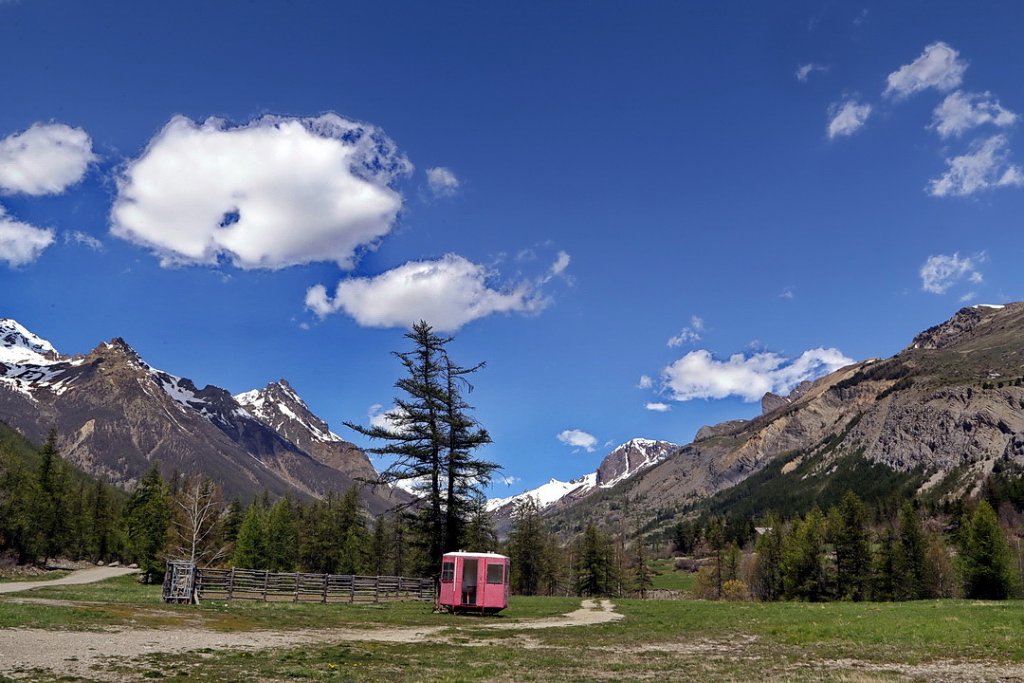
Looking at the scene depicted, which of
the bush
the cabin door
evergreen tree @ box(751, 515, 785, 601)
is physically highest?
the cabin door

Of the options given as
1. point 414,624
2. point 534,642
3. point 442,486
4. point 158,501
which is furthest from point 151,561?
point 534,642

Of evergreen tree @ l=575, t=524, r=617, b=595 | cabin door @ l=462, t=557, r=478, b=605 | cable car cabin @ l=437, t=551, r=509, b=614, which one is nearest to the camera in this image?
cable car cabin @ l=437, t=551, r=509, b=614

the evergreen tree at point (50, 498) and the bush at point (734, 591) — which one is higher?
the evergreen tree at point (50, 498)

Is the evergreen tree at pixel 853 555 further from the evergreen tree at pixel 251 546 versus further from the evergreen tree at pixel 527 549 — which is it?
the evergreen tree at pixel 251 546

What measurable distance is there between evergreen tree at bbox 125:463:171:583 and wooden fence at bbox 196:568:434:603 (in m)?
38.3

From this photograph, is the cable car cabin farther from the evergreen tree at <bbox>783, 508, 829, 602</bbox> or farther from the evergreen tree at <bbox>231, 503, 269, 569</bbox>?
the evergreen tree at <bbox>783, 508, 829, 602</bbox>

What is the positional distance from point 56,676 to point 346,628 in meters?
16.9

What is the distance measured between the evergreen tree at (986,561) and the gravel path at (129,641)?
256 ft

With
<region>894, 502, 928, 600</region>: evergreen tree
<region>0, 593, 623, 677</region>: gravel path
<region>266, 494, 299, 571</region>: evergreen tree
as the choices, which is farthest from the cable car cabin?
<region>894, 502, 928, 600</region>: evergreen tree

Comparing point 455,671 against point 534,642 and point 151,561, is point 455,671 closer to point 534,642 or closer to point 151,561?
point 534,642

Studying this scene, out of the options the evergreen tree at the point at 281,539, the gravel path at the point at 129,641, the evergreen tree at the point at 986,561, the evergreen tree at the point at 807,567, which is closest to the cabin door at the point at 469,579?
the gravel path at the point at 129,641

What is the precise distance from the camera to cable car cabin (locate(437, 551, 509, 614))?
131 ft

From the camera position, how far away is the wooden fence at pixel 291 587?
41.8 meters

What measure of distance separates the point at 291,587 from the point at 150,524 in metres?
55.2
